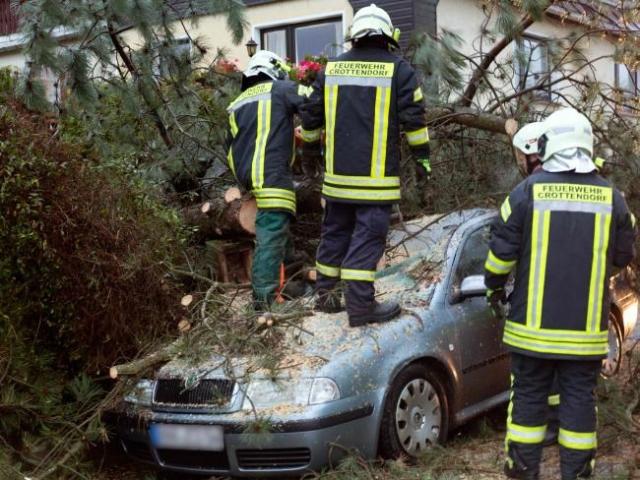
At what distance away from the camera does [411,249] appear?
5254 mm

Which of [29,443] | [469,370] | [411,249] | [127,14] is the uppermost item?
[127,14]

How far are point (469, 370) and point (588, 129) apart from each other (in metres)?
1.56

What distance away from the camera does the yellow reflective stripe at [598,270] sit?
368cm

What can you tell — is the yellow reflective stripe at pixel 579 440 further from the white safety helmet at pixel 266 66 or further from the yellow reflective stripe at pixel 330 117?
the white safety helmet at pixel 266 66

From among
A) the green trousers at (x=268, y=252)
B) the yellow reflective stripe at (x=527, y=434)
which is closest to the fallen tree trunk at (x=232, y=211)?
the green trousers at (x=268, y=252)

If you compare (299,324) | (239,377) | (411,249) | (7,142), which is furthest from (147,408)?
(411,249)

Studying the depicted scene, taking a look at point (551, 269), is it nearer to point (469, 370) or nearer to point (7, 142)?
point (469, 370)

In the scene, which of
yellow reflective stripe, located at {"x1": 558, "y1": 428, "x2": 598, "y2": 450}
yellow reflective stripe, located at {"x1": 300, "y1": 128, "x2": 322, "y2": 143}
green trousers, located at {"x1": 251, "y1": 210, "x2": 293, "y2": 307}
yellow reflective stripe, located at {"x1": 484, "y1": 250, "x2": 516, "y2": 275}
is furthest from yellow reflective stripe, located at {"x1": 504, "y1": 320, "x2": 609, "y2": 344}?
yellow reflective stripe, located at {"x1": 300, "y1": 128, "x2": 322, "y2": 143}

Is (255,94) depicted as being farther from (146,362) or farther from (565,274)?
(565,274)

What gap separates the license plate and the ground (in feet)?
1.12

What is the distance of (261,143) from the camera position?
524 cm

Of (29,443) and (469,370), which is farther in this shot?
(469,370)

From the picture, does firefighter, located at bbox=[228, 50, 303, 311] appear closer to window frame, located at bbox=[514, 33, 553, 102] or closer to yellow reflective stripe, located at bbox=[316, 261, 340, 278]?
yellow reflective stripe, located at bbox=[316, 261, 340, 278]

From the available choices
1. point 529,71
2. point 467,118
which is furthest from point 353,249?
point 529,71
